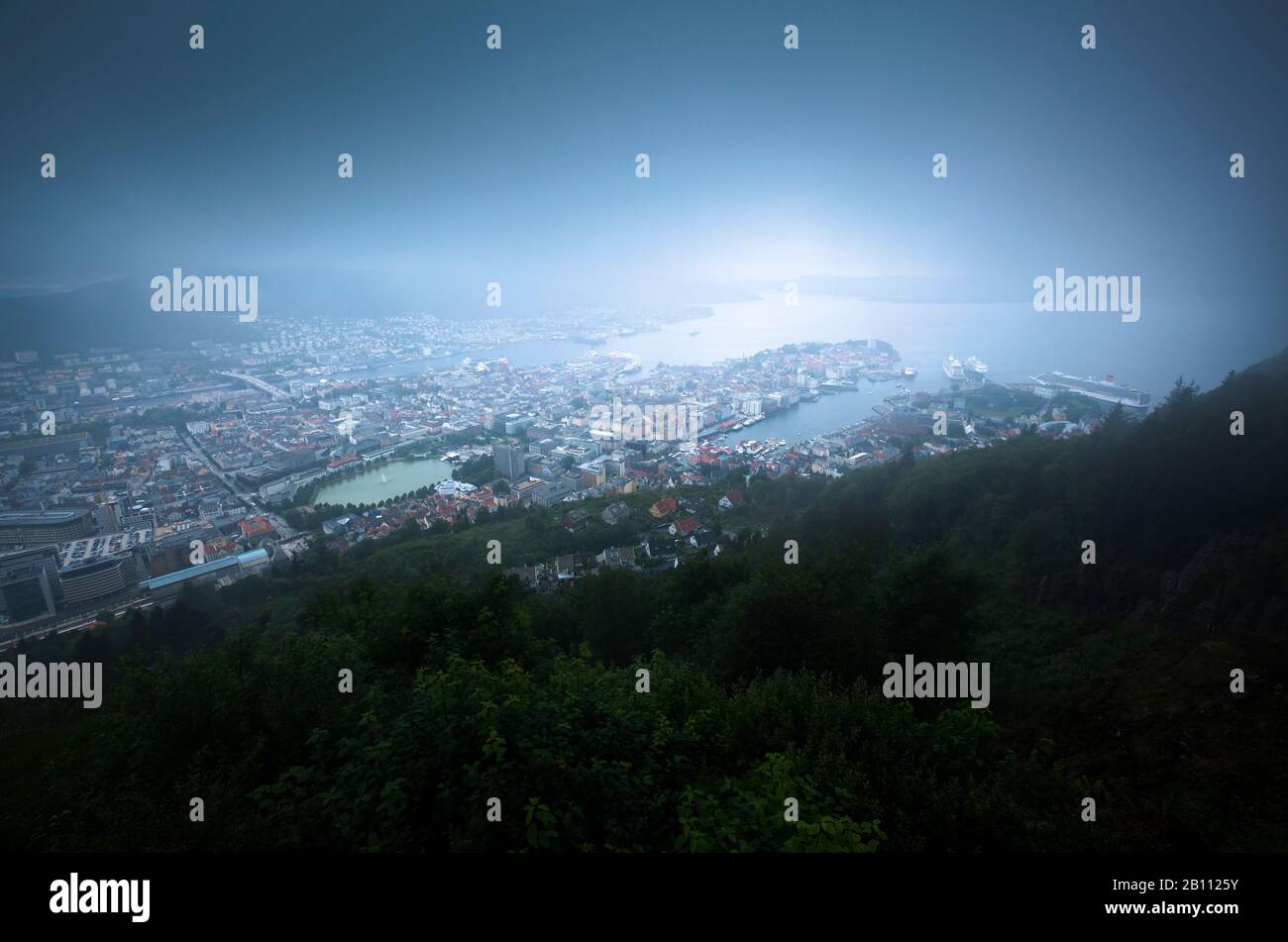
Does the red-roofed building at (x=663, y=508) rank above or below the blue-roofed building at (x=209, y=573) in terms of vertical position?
above

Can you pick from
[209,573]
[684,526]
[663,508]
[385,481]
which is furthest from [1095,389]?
[209,573]

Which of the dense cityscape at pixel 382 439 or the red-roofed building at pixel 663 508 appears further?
the red-roofed building at pixel 663 508

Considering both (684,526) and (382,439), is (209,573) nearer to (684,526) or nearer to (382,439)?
(382,439)

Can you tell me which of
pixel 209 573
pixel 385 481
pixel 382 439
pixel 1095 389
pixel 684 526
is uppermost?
pixel 1095 389

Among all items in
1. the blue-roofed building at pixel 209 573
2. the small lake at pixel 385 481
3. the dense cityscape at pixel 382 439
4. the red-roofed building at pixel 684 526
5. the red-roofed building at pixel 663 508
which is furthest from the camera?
the small lake at pixel 385 481

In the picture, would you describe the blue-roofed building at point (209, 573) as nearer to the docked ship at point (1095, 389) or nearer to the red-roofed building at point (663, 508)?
the red-roofed building at point (663, 508)

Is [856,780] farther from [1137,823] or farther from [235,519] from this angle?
[235,519]

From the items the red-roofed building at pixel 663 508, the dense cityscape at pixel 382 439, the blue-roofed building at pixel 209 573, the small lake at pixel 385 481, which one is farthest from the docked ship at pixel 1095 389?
the blue-roofed building at pixel 209 573

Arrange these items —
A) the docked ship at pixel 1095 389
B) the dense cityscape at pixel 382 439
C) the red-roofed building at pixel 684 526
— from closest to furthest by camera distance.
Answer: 1. the dense cityscape at pixel 382 439
2. the red-roofed building at pixel 684 526
3. the docked ship at pixel 1095 389
